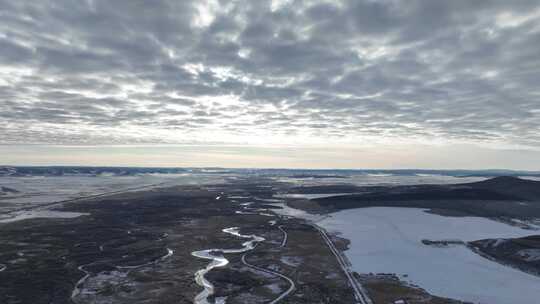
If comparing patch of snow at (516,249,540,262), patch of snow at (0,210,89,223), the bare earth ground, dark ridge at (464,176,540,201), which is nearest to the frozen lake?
patch of snow at (516,249,540,262)

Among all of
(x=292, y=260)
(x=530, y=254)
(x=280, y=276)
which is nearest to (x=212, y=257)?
(x=292, y=260)

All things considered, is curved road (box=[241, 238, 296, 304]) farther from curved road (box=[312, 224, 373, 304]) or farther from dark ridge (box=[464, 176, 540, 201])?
dark ridge (box=[464, 176, 540, 201])

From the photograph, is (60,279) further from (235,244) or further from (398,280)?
(398,280)

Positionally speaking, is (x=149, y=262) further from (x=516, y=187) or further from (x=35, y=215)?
(x=516, y=187)

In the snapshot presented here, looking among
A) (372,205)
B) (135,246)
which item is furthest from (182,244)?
(372,205)

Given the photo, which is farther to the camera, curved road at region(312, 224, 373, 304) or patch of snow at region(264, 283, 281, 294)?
patch of snow at region(264, 283, 281, 294)

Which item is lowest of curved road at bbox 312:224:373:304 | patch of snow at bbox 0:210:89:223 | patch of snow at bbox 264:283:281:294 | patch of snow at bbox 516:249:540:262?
patch of snow at bbox 264:283:281:294
